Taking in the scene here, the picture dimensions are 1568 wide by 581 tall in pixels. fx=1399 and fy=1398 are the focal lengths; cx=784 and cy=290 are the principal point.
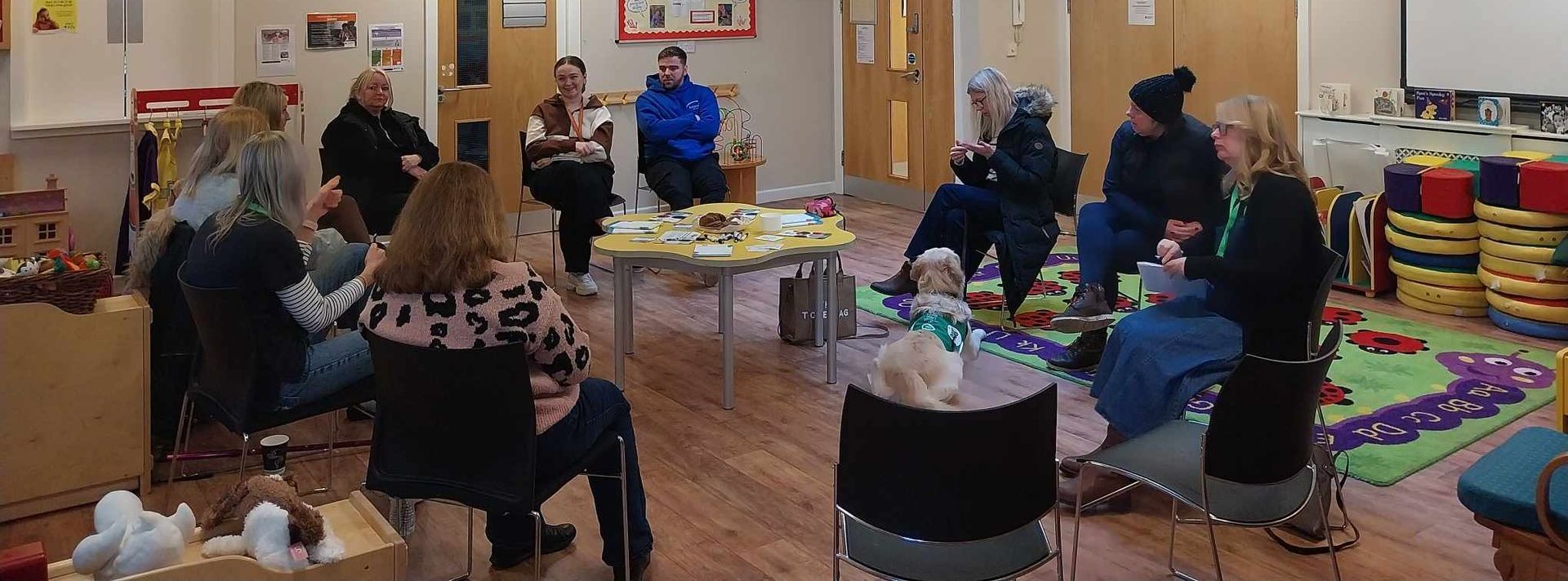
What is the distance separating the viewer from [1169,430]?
143 inches

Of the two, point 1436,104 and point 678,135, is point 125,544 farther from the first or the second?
point 1436,104

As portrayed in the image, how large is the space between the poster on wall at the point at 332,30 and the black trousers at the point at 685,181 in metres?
1.84

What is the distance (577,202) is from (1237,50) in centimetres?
378

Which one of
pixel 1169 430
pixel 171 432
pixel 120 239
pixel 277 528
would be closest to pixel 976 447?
pixel 1169 430

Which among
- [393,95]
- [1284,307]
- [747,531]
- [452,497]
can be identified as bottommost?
[747,531]

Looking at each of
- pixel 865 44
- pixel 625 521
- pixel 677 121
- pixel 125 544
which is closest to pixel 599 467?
pixel 625 521

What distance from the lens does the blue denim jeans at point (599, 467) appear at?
337 cm

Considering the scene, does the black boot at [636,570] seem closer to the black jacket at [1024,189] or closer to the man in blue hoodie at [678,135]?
the black jacket at [1024,189]

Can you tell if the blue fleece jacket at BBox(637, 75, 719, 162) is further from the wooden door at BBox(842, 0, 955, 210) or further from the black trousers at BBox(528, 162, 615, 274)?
the wooden door at BBox(842, 0, 955, 210)

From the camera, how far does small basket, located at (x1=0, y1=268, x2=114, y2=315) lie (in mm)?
4008

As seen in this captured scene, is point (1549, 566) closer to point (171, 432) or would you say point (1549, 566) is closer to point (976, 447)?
point (976, 447)

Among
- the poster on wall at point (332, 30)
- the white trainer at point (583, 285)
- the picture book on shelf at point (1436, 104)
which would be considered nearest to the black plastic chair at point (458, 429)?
the white trainer at point (583, 285)

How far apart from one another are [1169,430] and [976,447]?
1.05 metres

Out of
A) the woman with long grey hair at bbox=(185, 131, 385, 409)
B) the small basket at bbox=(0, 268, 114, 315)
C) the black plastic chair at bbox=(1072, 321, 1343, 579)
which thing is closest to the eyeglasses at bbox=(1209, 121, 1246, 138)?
the black plastic chair at bbox=(1072, 321, 1343, 579)
